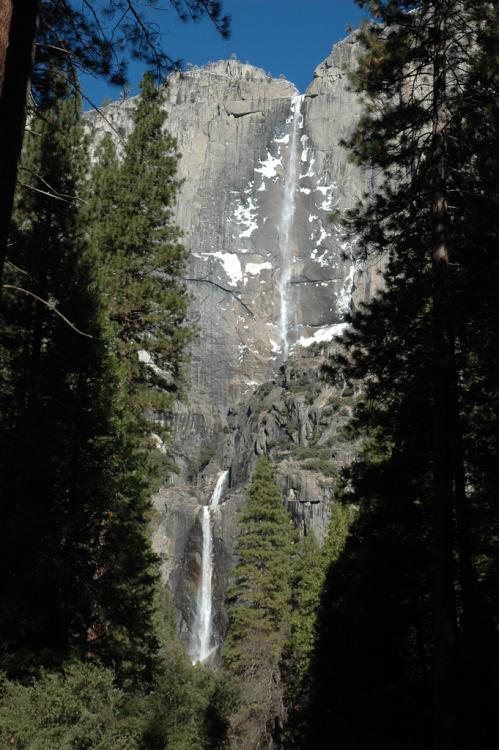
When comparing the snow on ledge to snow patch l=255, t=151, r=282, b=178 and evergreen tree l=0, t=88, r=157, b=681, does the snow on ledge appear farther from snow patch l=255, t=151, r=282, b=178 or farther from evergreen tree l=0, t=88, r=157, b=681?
evergreen tree l=0, t=88, r=157, b=681

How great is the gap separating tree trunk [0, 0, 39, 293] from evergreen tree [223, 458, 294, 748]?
1865 cm

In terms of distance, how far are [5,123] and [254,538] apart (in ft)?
79.2

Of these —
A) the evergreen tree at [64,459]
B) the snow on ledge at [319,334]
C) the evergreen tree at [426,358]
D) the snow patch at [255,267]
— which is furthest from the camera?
the snow patch at [255,267]

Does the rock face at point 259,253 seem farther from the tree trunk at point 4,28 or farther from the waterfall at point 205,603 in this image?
the tree trunk at point 4,28

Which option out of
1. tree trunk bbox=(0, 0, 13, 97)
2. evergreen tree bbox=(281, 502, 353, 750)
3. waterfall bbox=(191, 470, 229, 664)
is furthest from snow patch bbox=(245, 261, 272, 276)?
tree trunk bbox=(0, 0, 13, 97)

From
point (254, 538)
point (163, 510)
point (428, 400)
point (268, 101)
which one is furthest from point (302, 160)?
point (428, 400)

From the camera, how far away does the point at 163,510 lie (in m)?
50.2

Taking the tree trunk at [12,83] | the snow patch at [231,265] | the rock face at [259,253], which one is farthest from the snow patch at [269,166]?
the tree trunk at [12,83]

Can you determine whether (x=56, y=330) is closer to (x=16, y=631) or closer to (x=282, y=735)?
(x=16, y=631)

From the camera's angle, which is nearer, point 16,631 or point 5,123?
point 5,123

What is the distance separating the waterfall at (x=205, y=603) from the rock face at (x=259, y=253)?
12014 mm

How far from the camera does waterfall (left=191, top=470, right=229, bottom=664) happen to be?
1682 inches

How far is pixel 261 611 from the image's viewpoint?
2455cm

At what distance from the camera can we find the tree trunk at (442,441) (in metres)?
5.66
